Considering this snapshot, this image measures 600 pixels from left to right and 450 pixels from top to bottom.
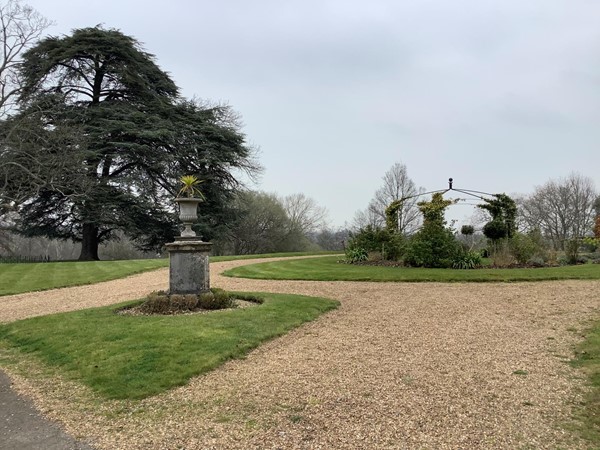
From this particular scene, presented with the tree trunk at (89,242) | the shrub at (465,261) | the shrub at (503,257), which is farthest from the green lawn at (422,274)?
the tree trunk at (89,242)

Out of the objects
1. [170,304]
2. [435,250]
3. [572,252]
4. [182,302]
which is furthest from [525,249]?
[170,304]

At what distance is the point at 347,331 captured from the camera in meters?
6.57

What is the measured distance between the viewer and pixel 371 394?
3980 millimetres

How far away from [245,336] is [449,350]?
2.68 metres

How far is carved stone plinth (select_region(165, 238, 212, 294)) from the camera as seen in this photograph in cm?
815

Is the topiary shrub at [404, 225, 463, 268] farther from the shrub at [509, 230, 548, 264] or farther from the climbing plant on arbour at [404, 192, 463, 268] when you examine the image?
the shrub at [509, 230, 548, 264]

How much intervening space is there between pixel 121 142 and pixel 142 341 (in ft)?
66.6

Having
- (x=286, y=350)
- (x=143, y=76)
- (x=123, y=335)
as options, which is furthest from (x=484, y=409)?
(x=143, y=76)

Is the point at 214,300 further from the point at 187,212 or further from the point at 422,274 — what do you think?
the point at 422,274

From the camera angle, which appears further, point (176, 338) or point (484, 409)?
point (176, 338)

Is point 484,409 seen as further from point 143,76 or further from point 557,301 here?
point 143,76

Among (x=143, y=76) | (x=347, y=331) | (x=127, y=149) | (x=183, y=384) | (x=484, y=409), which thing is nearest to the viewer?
(x=484, y=409)

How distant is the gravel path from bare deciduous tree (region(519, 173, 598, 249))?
38.8 m

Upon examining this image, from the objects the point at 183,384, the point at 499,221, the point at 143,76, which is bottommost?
the point at 183,384
